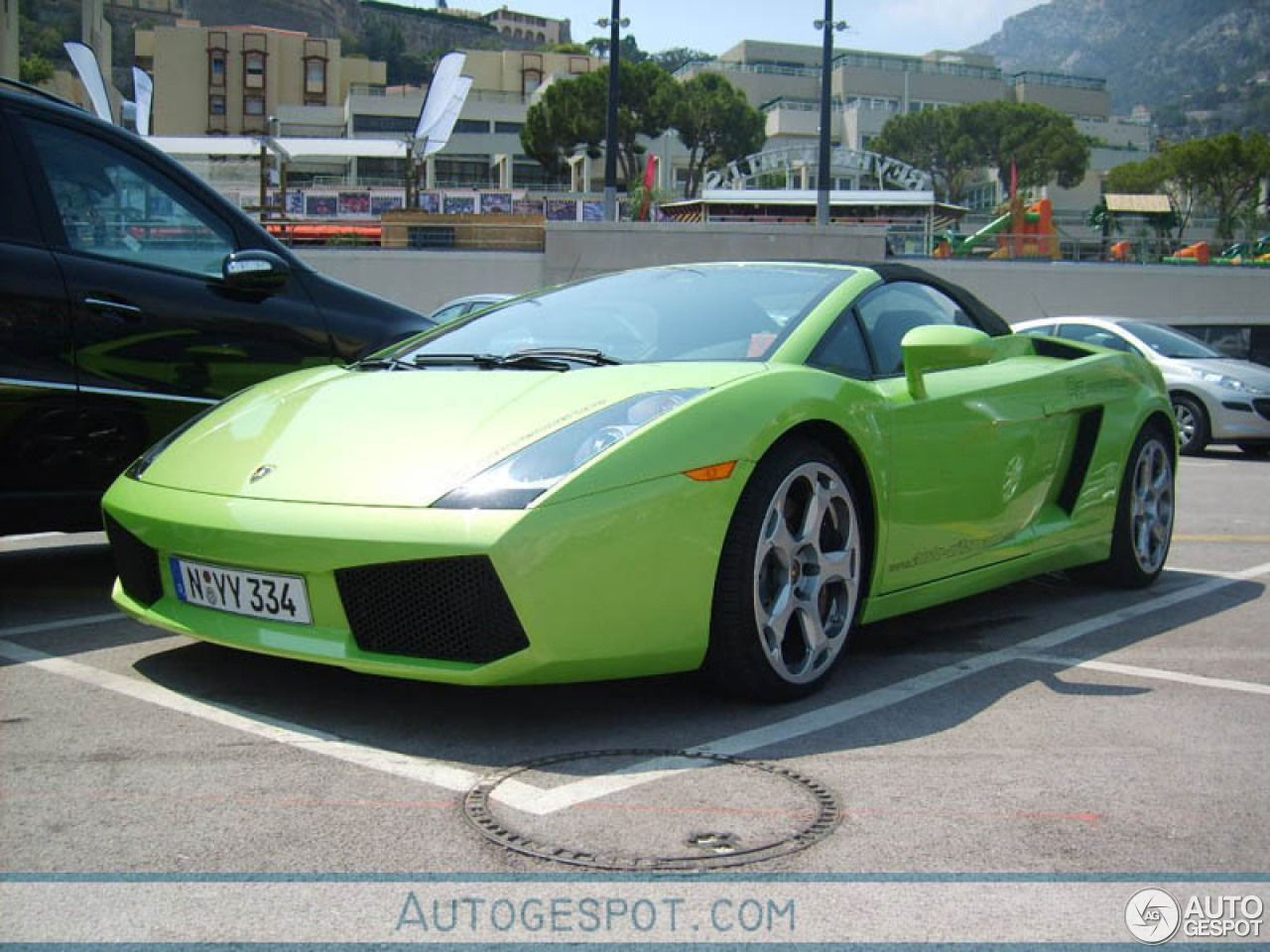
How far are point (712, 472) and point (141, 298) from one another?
241 centimetres

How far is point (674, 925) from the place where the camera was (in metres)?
2.26

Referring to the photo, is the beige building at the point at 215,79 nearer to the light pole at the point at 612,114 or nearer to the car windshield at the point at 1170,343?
the light pole at the point at 612,114

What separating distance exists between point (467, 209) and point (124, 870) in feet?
142

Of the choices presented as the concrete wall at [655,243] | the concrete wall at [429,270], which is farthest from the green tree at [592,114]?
the concrete wall at [429,270]

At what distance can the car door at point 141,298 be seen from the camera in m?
4.70

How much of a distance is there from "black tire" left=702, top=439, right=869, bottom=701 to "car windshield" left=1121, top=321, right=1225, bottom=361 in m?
11.2

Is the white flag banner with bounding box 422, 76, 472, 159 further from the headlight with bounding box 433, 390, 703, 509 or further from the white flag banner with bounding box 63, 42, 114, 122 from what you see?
the headlight with bounding box 433, 390, 703, 509

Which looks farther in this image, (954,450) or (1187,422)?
(1187,422)

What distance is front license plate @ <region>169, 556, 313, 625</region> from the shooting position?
334cm

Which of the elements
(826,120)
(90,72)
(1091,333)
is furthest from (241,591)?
(90,72)

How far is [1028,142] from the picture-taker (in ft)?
300

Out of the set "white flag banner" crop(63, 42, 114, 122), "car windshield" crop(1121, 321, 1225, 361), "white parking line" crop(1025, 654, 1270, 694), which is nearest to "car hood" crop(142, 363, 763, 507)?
"white parking line" crop(1025, 654, 1270, 694)

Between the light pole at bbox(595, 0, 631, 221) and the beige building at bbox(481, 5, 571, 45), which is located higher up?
the beige building at bbox(481, 5, 571, 45)

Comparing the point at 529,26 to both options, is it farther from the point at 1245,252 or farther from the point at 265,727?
the point at 265,727
